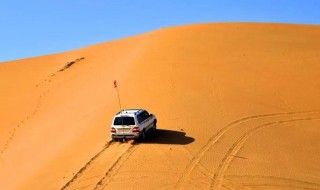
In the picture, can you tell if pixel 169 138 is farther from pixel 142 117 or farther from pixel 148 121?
pixel 142 117

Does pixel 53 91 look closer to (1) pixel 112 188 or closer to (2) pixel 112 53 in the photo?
(2) pixel 112 53

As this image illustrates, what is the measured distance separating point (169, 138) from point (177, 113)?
302cm

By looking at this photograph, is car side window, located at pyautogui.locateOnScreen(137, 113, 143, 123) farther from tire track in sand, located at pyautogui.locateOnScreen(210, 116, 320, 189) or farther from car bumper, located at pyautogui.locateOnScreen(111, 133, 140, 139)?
tire track in sand, located at pyautogui.locateOnScreen(210, 116, 320, 189)

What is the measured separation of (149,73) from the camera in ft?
101

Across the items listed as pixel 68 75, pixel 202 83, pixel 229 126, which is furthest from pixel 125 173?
pixel 68 75

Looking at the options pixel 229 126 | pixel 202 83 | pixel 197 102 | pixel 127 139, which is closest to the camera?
pixel 127 139

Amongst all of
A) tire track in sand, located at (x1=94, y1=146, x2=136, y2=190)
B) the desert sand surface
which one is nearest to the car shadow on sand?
the desert sand surface

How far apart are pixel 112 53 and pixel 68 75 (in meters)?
5.10

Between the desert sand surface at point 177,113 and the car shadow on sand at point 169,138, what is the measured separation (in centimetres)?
5

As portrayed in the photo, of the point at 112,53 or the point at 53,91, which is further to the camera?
the point at 112,53

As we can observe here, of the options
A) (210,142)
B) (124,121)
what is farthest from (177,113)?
(124,121)

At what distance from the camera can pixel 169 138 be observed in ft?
69.3

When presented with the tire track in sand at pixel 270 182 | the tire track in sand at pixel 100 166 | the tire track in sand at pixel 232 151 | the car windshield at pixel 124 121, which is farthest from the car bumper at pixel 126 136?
the tire track in sand at pixel 270 182

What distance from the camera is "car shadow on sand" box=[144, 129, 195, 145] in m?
20.6
